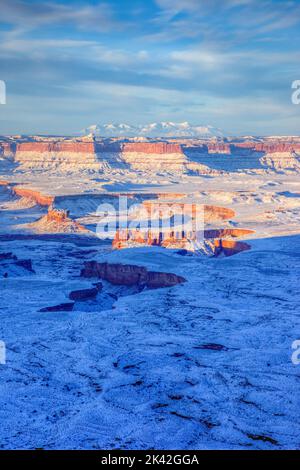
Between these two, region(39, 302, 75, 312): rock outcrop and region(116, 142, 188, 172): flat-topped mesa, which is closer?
region(39, 302, 75, 312): rock outcrop

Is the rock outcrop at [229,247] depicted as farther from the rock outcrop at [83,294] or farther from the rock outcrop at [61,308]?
the rock outcrop at [61,308]

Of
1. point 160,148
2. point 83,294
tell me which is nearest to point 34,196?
point 83,294

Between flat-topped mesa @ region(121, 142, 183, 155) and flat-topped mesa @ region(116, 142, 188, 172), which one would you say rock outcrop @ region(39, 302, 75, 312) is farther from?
flat-topped mesa @ region(121, 142, 183, 155)

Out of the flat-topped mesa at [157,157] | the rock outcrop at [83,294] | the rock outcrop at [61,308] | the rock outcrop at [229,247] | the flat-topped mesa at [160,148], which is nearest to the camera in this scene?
the rock outcrop at [61,308]

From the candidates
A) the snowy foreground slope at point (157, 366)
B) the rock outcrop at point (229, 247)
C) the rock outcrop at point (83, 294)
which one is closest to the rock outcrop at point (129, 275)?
the snowy foreground slope at point (157, 366)

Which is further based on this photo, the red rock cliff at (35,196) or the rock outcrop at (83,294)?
the red rock cliff at (35,196)

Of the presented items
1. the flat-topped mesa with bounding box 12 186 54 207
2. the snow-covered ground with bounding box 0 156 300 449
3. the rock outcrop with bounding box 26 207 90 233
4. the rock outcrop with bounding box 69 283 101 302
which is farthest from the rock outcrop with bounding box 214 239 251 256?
the flat-topped mesa with bounding box 12 186 54 207
